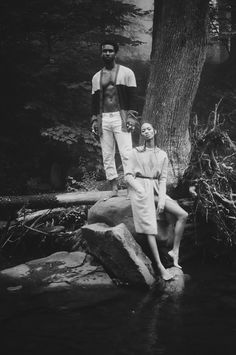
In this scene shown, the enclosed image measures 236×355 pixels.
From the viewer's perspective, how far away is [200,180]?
6.11 meters

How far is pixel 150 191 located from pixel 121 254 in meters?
1.03

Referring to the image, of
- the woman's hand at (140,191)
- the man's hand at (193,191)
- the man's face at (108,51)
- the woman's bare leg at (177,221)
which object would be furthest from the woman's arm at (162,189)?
the man's face at (108,51)

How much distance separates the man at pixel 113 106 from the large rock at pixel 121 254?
1.11m

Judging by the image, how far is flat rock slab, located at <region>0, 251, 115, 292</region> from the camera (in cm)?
513

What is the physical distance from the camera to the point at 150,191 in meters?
5.54

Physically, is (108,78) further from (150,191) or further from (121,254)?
(121,254)

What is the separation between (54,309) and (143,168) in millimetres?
2403

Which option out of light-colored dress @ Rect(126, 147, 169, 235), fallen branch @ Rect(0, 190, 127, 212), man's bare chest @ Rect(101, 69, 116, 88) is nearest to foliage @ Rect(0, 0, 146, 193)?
fallen branch @ Rect(0, 190, 127, 212)

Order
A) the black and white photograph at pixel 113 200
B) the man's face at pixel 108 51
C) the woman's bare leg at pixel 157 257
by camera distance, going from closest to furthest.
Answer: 1. the black and white photograph at pixel 113 200
2. the woman's bare leg at pixel 157 257
3. the man's face at pixel 108 51

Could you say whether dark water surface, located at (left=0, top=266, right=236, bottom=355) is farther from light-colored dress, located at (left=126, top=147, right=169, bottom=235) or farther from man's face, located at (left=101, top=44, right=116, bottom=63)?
man's face, located at (left=101, top=44, right=116, bottom=63)

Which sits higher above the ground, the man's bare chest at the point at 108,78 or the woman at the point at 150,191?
the man's bare chest at the point at 108,78

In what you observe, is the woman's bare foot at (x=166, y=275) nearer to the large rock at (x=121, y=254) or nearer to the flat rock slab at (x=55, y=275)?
the large rock at (x=121, y=254)

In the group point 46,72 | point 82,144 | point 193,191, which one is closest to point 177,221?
point 193,191

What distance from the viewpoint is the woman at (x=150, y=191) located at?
5426 mm
